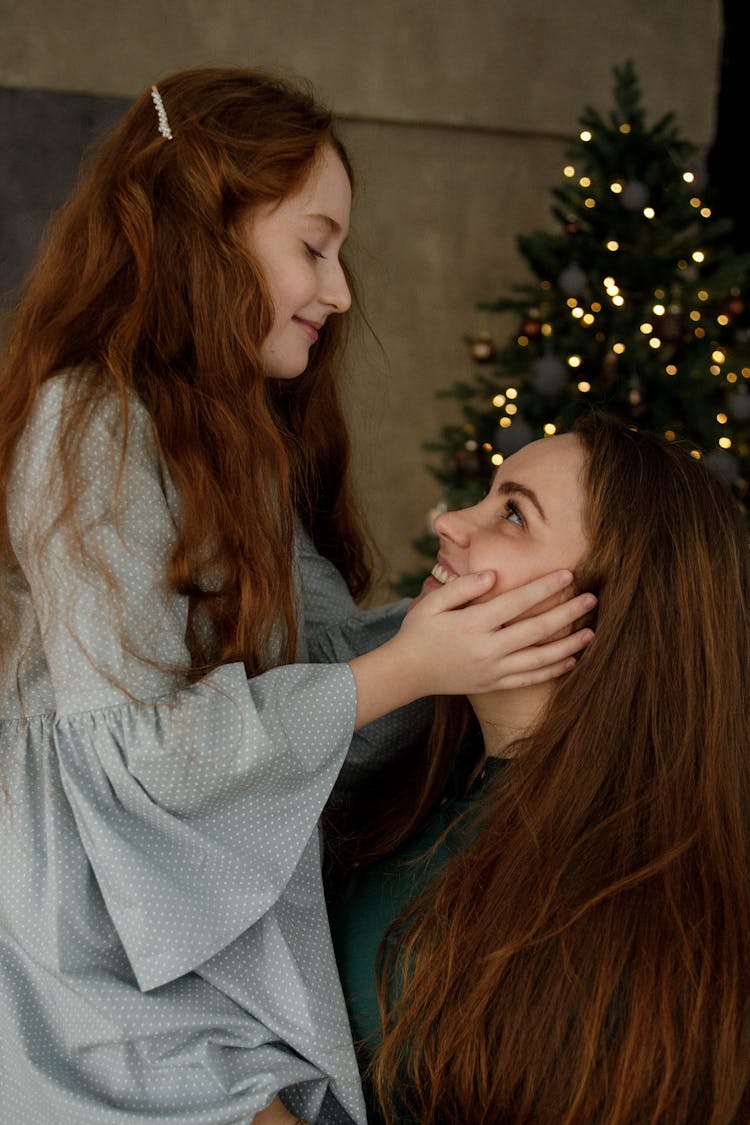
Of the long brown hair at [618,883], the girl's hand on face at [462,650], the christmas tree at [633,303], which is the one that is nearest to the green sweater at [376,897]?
the long brown hair at [618,883]

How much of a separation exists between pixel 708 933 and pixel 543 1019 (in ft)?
0.67

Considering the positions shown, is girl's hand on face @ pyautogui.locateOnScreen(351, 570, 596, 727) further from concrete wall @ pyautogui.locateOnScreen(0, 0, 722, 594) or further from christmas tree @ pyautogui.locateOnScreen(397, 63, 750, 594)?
concrete wall @ pyautogui.locateOnScreen(0, 0, 722, 594)

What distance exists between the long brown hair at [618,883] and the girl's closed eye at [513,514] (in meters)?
0.10

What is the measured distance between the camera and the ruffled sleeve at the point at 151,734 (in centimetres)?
126

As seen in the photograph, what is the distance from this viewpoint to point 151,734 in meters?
1.27

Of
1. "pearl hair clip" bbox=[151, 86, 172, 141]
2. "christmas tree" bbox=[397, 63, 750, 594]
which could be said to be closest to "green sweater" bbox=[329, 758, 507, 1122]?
"pearl hair clip" bbox=[151, 86, 172, 141]

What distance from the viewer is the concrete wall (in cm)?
369

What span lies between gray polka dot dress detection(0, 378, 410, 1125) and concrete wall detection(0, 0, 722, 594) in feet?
8.05

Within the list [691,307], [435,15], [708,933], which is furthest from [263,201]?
[435,15]

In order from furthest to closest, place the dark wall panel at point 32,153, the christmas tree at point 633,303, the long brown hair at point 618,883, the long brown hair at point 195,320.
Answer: the dark wall panel at point 32,153
the christmas tree at point 633,303
the long brown hair at point 195,320
the long brown hair at point 618,883

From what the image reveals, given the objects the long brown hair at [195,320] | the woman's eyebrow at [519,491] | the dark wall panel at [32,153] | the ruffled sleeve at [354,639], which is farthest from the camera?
the dark wall panel at [32,153]

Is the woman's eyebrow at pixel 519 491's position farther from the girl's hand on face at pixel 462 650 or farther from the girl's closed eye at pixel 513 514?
the girl's hand on face at pixel 462 650

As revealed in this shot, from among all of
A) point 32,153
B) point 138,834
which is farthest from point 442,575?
point 32,153

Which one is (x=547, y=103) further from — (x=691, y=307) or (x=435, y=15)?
(x=691, y=307)
